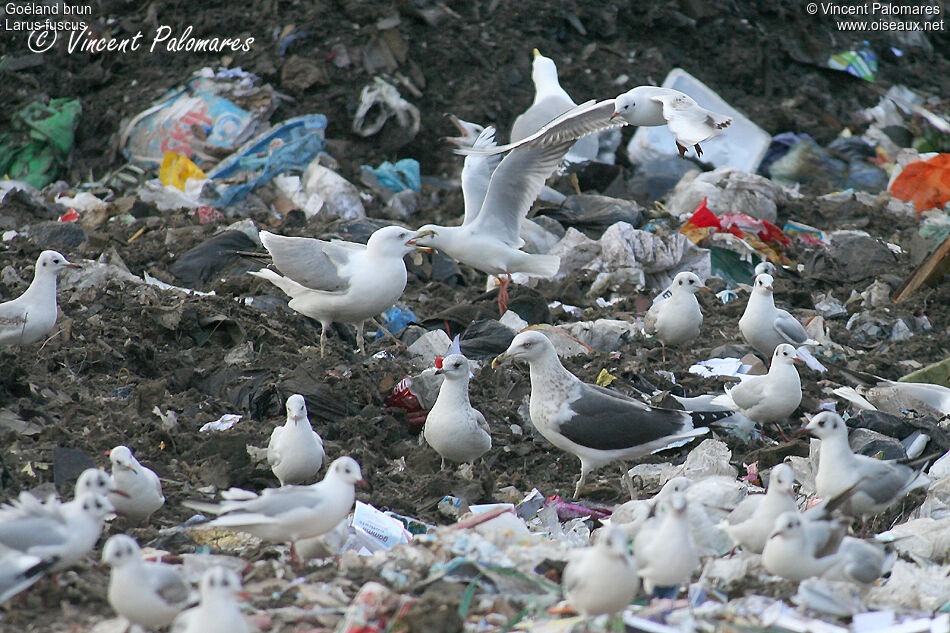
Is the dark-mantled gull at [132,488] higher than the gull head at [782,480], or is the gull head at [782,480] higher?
the gull head at [782,480]

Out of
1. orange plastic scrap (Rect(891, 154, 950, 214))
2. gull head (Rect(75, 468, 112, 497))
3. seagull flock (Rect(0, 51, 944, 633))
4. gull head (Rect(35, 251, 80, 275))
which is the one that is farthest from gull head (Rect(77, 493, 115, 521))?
orange plastic scrap (Rect(891, 154, 950, 214))

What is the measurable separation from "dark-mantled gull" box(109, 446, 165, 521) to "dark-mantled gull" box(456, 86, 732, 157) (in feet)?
11.2

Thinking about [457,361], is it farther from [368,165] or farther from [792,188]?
[792,188]

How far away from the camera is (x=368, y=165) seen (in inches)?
437

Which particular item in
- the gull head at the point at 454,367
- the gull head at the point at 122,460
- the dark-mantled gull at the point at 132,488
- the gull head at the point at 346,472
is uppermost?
the gull head at the point at 346,472

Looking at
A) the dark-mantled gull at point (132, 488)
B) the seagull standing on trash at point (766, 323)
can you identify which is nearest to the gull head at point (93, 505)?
the dark-mantled gull at point (132, 488)

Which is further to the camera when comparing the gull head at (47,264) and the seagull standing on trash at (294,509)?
the gull head at (47,264)

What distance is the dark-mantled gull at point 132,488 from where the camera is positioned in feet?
12.8

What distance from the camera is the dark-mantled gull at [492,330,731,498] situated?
5012mm

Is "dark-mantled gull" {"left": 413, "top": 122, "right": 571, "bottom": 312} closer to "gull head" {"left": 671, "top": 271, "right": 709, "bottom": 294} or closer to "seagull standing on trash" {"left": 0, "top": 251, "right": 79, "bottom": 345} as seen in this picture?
"gull head" {"left": 671, "top": 271, "right": 709, "bottom": 294}

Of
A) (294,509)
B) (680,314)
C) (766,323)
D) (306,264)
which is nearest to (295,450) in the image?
(294,509)

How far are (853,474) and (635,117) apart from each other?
3.41 metres

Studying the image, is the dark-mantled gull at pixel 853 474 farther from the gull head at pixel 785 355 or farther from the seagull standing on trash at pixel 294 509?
the seagull standing on trash at pixel 294 509

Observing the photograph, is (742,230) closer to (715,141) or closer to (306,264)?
(715,141)
